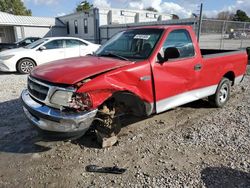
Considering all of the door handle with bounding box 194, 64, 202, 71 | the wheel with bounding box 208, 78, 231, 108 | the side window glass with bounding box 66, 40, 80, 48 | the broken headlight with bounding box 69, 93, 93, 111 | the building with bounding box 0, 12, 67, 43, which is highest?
the building with bounding box 0, 12, 67, 43

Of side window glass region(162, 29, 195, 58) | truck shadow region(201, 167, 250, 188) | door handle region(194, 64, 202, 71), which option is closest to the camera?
truck shadow region(201, 167, 250, 188)

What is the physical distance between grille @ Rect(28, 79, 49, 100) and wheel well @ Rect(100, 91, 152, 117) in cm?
85

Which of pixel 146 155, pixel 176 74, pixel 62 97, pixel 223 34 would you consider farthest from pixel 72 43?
pixel 223 34

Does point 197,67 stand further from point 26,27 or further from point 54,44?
point 26,27

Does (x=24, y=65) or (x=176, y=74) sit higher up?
(x=176, y=74)

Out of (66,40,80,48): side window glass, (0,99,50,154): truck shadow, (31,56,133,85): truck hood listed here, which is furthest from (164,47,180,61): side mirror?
(66,40,80,48): side window glass

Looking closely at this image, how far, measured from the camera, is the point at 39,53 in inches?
402

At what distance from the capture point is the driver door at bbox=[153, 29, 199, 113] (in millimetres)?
3936

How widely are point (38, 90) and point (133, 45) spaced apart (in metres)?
1.90

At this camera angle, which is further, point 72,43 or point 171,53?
point 72,43

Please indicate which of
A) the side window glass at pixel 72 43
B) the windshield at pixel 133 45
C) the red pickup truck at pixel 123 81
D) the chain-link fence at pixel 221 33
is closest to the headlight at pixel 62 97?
the red pickup truck at pixel 123 81

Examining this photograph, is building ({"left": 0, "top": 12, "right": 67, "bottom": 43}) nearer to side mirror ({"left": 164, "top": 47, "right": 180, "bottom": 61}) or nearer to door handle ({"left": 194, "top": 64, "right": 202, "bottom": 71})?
door handle ({"left": 194, "top": 64, "right": 202, "bottom": 71})

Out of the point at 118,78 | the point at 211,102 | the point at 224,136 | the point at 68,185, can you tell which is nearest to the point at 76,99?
the point at 118,78

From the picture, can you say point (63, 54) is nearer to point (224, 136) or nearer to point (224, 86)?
point (224, 86)
